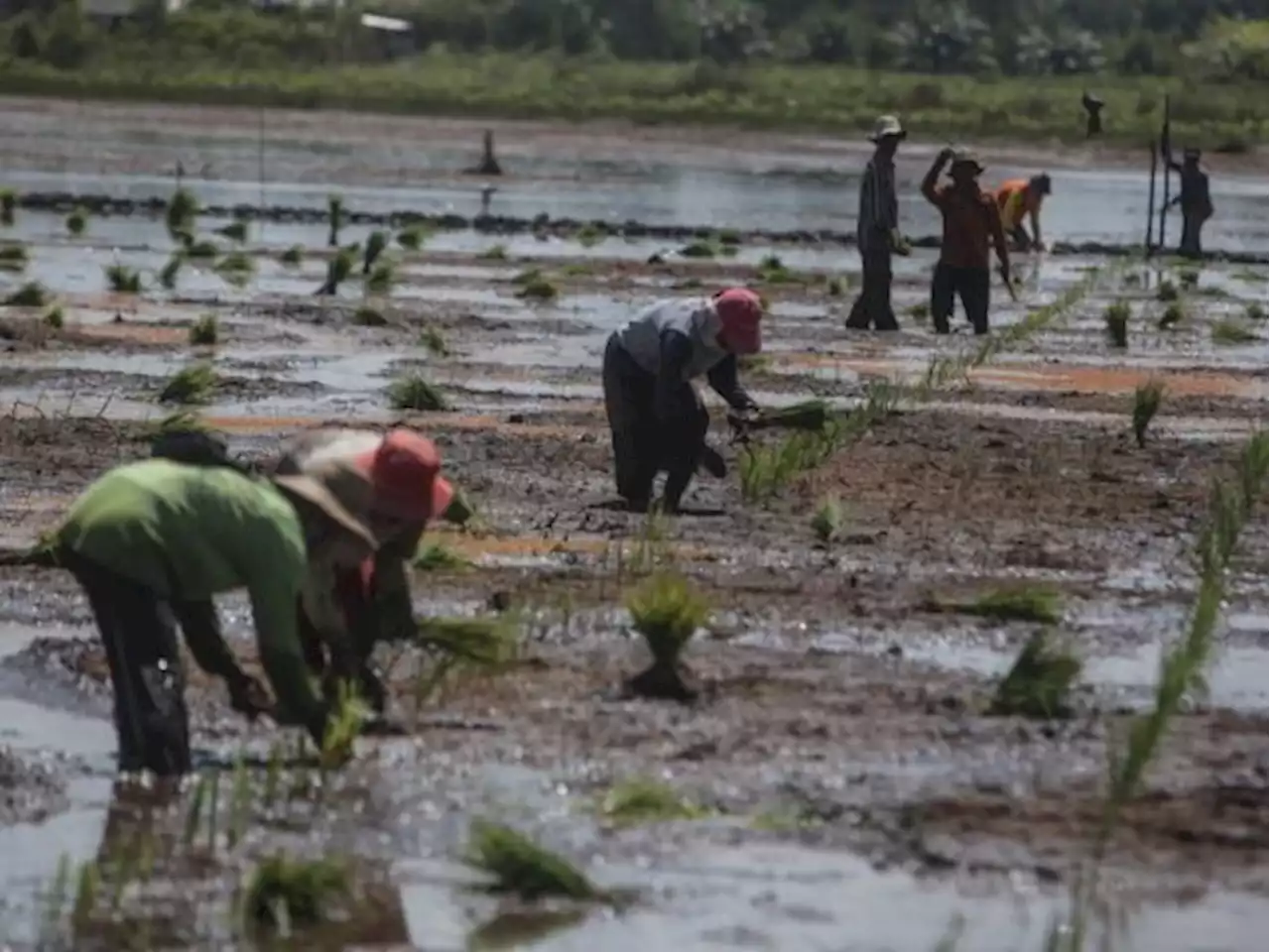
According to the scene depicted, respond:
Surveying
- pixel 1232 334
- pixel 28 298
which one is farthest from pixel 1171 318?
pixel 28 298

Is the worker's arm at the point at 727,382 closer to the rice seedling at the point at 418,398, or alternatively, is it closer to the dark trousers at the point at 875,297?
the rice seedling at the point at 418,398

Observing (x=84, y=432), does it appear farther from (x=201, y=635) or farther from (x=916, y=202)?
(x=916, y=202)

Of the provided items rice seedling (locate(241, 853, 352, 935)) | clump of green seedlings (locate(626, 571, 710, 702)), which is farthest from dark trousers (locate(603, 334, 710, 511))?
rice seedling (locate(241, 853, 352, 935))

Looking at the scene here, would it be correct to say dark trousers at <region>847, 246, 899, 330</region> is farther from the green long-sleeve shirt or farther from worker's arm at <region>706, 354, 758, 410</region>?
the green long-sleeve shirt

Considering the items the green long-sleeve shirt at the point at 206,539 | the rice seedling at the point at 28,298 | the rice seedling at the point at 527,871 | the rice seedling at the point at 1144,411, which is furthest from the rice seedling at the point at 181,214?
the rice seedling at the point at 527,871

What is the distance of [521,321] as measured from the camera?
84.4ft

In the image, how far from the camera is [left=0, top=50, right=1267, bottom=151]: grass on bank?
232ft

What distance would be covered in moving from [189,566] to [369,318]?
1612 cm

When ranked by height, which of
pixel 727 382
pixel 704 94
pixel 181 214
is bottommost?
pixel 704 94

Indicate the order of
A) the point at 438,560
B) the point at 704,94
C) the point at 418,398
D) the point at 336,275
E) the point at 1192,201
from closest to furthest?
the point at 438,560, the point at 418,398, the point at 336,275, the point at 1192,201, the point at 704,94

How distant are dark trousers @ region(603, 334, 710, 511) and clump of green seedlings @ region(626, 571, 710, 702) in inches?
119

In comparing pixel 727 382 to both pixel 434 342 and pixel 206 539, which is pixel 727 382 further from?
pixel 434 342

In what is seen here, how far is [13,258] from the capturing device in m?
30.3

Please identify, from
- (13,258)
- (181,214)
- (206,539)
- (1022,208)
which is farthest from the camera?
(181,214)
